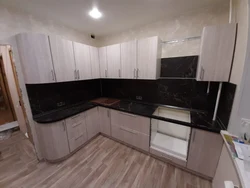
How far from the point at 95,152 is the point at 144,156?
0.96 m

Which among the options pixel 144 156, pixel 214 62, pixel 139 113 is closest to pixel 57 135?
pixel 139 113

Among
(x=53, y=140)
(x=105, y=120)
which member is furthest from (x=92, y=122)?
(x=53, y=140)

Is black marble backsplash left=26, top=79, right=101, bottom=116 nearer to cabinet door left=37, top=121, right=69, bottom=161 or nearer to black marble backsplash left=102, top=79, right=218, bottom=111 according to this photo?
cabinet door left=37, top=121, right=69, bottom=161

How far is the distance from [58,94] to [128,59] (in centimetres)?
159

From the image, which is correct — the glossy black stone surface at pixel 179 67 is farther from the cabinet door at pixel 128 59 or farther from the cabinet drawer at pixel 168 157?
the cabinet drawer at pixel 168 157

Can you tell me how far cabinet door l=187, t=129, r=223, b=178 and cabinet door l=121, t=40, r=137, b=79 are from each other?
139 centimetres

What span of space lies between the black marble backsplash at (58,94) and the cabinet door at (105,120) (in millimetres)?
623

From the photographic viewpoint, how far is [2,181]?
4.77 feet

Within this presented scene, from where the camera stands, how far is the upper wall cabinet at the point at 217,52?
45.0 inches

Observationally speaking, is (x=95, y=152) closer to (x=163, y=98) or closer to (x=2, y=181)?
(x=2, y=181)

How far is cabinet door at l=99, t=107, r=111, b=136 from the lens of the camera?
7.33 feet

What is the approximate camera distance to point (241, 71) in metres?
0.97

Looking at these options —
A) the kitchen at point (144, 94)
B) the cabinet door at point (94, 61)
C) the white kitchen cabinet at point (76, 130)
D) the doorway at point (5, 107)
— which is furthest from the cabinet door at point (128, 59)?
the doorway at point (5, 107)

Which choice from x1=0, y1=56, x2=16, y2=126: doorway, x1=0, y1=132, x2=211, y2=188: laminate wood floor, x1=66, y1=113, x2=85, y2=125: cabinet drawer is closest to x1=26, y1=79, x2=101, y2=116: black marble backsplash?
x1=66, y1=113, x2=85, y2=125: cabinet drawer
